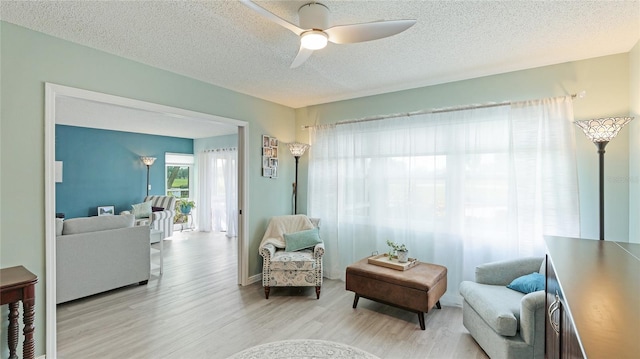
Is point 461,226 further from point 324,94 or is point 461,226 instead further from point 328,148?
point 324,94

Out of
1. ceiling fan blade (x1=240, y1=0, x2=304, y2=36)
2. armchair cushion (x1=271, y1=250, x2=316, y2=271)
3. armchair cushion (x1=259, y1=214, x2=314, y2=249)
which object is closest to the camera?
ceiling fan blade (x1=240, y1=0, x2=304, y2=36)

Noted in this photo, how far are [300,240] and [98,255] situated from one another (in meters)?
2.40

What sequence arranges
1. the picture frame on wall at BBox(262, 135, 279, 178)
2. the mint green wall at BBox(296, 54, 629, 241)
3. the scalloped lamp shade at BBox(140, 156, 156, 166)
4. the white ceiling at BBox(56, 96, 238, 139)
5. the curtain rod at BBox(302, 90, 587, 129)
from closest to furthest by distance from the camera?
the mint green wall at BBox(296, 54, 629, 241) → the curtain rod at BBox(302, 90, 587, 129) → the picture frame on wall at BBox(262, 135, 279, 178) → the white ceiling at BBox(56, 96, 238, 139) → the scalloped lamp shade at BBox(140, 156, 156, 166)

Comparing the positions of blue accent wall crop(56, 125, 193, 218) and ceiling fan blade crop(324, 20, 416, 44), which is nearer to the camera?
ceiling fan blade crop(324, 20, 416, 44)

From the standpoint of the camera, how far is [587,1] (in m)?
1.83

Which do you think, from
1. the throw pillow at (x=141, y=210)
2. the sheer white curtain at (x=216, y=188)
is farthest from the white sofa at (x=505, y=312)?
the throw pillow at (x=141, y=210)

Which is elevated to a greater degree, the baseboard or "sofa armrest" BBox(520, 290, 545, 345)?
"sofa armrest" BBox(520, 290, 545, 345)

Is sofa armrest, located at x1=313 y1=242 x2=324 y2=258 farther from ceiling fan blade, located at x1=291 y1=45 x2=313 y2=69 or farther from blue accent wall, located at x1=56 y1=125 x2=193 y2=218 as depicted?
blue accent wall, located at x1=56 y1=125 x2=193 y2=218

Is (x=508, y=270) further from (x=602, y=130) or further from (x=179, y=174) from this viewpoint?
(x=179, y=174)

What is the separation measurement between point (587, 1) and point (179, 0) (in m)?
2.59

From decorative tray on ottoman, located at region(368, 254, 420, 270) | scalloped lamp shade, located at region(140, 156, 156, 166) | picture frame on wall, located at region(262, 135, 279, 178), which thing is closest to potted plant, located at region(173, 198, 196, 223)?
scalloped lamp shade, located at region(140, 156, 156, 166)

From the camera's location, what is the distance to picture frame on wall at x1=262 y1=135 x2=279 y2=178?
415 centimetres

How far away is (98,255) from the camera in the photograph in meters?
3.43

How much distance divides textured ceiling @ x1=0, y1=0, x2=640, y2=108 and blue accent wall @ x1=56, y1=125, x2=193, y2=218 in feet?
16.2
